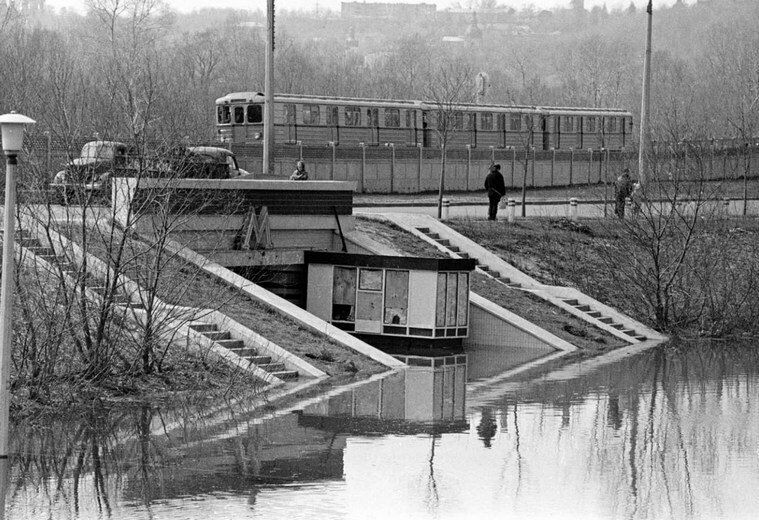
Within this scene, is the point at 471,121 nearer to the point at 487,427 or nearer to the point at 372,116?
the point at 372,116

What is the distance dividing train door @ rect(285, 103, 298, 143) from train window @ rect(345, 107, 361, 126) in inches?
108

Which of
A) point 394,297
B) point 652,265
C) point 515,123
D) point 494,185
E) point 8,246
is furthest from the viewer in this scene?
point 515,123

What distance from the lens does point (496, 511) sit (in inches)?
659

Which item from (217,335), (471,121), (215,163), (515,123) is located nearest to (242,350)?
(217,335)

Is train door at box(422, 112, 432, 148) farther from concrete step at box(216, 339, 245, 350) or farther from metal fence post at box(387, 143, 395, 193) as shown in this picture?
concrete step at box(216, 339, 245, 350)

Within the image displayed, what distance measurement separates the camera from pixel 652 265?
129 ft

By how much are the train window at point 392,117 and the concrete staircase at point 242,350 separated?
3059cm

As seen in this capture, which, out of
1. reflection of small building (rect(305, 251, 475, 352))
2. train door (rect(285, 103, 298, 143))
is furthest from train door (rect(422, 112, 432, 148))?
reflection of small building (rect(305, 251, 475, 352))

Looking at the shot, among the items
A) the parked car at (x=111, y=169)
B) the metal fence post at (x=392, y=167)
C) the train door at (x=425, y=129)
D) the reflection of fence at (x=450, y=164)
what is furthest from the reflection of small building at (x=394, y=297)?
the train door at (x=425, y=129)

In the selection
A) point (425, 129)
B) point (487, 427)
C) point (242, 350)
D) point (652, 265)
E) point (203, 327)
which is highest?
point (425, 129)

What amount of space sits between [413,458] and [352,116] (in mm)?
36124

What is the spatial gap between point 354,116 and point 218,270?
26.5m

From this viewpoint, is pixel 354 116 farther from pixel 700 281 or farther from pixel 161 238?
pixel 161 238

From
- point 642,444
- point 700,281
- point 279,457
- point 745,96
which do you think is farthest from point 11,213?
point 745,96
